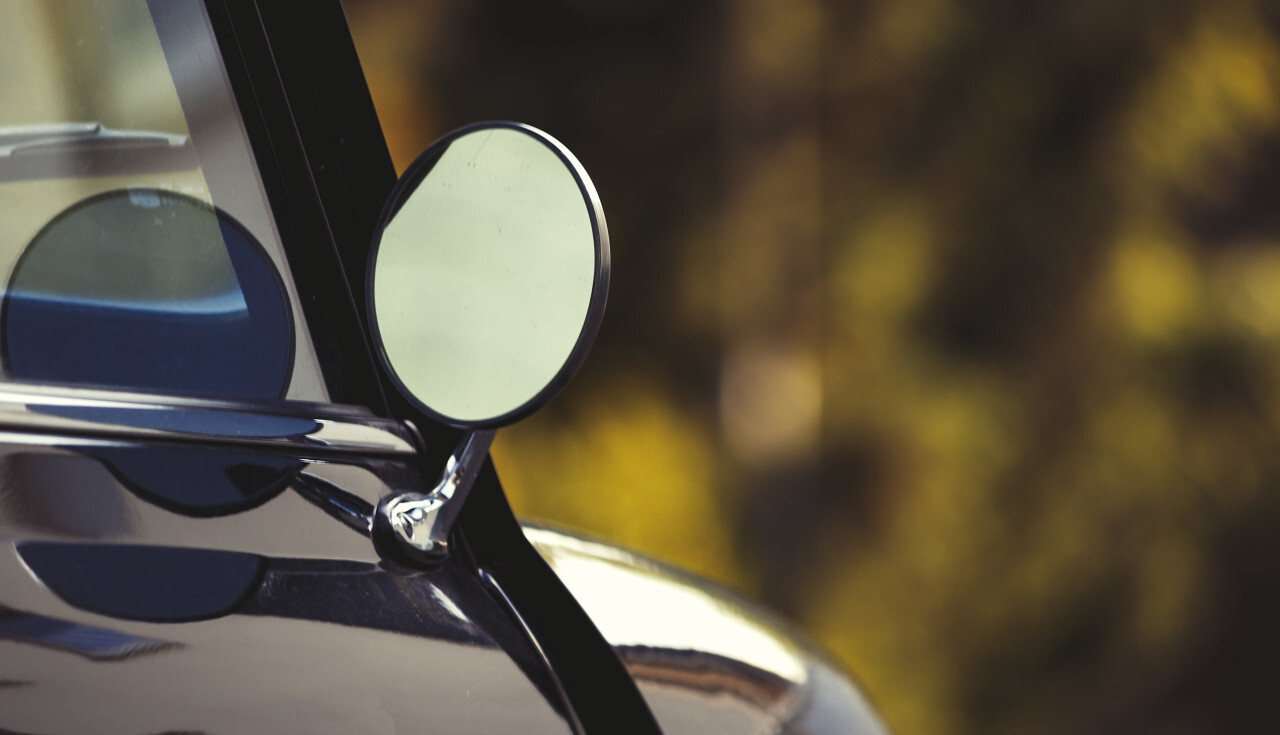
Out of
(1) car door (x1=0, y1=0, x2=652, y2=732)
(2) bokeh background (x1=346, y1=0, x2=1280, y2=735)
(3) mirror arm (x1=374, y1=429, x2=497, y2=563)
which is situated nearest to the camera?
(1) car door (x1=0, y1=0, x2=652, y2=732)

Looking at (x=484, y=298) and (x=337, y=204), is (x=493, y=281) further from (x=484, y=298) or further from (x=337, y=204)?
(x=337, y=204)

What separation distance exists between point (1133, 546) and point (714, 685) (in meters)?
4.25

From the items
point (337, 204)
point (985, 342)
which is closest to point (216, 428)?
point (337, 204)

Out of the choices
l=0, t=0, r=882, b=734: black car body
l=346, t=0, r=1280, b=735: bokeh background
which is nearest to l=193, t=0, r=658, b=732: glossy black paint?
l=0, t=0, r=882, b=734: black car body

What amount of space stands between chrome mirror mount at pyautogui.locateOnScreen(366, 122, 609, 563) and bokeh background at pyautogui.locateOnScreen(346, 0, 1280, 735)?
4.29 m

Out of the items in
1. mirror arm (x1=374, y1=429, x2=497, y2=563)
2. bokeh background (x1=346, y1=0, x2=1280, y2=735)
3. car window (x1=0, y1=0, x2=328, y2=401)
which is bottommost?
mirror arm (x1=374, y1=429, x2=497, y2=563)

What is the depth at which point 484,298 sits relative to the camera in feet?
2.69

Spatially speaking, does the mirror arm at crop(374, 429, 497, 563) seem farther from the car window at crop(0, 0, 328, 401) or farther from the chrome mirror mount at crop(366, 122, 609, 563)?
the car window at crop(0, 0, 328, 401)

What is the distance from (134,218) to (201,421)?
0.17 meters

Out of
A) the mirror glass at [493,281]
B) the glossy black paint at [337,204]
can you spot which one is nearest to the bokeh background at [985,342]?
the glossy black paint at [337,204]

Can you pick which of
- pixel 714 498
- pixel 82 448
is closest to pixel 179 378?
pixel 82 448

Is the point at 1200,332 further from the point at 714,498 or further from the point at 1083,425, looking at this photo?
the point at 714,498

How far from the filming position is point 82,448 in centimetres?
70

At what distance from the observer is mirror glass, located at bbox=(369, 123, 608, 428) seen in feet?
2.64
